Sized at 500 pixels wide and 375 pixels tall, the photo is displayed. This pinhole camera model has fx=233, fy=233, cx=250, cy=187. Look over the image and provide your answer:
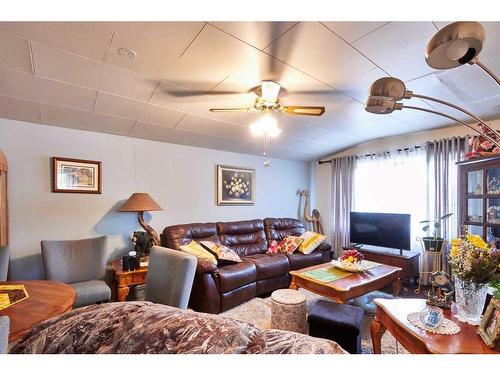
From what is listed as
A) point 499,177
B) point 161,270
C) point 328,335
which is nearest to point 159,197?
point 161,270

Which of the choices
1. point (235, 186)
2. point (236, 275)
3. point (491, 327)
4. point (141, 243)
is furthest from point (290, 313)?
point (235, 186)

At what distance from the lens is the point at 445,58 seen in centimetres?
86

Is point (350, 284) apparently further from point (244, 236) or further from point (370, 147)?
point (370, 147)

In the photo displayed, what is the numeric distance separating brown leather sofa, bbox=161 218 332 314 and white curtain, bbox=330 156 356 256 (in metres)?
0.71

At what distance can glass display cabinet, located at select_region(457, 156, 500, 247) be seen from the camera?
2.48 m

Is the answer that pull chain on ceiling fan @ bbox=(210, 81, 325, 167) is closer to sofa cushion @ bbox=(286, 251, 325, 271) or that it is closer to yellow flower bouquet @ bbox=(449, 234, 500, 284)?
yellow flower bouquet @ bbox=(449, 234, 500, 284)

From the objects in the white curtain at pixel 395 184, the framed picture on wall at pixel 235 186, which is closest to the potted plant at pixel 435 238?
the white curtain at pixel 395 184

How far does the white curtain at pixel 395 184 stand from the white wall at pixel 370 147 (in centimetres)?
15

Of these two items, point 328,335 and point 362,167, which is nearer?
point 328,335

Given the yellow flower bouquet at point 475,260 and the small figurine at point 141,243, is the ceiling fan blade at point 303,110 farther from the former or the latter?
the small figurine at point 141,243

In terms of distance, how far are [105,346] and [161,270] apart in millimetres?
1192

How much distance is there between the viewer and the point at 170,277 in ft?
5.71

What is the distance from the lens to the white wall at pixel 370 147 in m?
3.39
